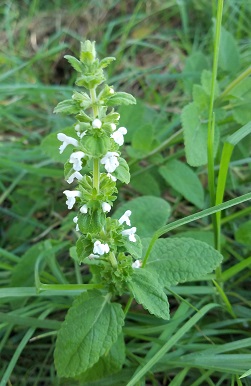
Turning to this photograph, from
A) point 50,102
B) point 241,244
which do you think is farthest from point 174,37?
point 241,244

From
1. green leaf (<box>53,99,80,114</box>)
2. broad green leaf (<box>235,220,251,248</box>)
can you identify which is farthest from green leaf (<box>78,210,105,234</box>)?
broad green leaf (<box>235,220,251,248</box>)

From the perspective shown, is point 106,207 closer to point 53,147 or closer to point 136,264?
point 136,264

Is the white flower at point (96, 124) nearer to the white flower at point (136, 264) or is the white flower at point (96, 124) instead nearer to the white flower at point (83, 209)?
the white flower at point (83, 209)

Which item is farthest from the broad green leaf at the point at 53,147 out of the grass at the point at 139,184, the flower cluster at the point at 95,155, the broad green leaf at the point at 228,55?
the broad green leaf at the point at 228,55

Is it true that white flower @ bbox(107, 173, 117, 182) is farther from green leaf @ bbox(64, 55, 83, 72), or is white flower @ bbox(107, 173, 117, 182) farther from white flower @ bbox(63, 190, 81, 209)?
green leaf @ bbox(64, 55, 83, 72)

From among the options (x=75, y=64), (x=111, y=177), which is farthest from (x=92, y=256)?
(x=75, y=64)

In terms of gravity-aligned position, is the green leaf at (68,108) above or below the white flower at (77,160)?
above

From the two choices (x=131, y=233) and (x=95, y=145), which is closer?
(x=95, y=145)
